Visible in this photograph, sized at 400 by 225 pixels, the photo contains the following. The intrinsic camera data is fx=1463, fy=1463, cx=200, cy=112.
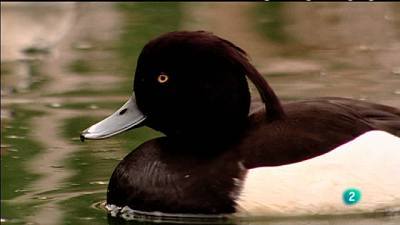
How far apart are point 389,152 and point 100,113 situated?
302cm

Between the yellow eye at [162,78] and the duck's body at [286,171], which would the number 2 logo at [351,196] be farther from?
the yellow eye at [162,78]

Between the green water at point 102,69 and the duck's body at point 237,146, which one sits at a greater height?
the duck's body at point 237,146

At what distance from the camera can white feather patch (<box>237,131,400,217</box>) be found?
682 centimetres

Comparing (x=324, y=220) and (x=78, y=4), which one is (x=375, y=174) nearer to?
(x=324, y=220)

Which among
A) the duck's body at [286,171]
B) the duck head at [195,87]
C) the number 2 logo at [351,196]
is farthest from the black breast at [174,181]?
the number 2 logo at [351,196]

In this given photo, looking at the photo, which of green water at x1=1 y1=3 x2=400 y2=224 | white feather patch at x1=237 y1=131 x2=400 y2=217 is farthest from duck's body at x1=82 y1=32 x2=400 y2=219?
green water at x1=1 y1=3 x2=400 y2=224

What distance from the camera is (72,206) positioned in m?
7.34

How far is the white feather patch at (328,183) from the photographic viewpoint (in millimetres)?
6816

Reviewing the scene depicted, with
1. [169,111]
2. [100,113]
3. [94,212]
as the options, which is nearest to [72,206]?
[94,212]

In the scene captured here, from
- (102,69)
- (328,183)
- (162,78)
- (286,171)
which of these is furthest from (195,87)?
(102,69)

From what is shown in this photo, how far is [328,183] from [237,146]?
465mm

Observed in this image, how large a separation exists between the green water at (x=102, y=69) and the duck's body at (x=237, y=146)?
142mm

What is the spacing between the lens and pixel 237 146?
693cm

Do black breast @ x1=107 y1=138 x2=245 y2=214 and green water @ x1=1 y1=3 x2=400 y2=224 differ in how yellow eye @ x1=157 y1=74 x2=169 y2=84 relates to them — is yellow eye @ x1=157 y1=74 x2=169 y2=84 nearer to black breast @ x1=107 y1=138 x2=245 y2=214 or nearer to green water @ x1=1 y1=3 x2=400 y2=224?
black breast @ x1=107 y1=138 x2=245 y2=214
